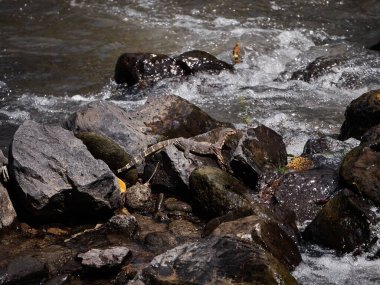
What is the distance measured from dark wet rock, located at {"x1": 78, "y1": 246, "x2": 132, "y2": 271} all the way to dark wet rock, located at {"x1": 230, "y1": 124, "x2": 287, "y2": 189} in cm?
184

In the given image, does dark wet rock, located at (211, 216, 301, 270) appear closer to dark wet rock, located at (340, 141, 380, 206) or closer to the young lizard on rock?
dark wet rock, located at (340, 141, 380, 206)

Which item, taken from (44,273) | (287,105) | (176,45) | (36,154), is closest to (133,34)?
(176,45)

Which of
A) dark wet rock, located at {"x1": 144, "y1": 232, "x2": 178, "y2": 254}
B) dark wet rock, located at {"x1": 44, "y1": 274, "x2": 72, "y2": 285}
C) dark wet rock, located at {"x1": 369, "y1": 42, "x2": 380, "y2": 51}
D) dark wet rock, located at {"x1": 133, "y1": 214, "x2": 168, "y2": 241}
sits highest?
dark wet rock, located at {"x1": 369, "y1": 42, "x2": 380, "y2": 51}

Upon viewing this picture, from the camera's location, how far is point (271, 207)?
5.92 meters

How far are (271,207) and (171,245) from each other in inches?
43.5

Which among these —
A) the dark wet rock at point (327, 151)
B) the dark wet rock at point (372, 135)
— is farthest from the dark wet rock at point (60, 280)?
the dark wet rock at point (372, 135)

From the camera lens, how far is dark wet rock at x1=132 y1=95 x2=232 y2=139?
24.1 ft

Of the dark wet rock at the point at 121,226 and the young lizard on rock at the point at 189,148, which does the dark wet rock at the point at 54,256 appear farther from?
the young lizard on rock at the point at 189,148

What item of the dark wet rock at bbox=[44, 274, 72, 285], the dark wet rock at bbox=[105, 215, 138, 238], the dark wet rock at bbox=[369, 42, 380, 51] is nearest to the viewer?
the dark wet rock at bbox=[44, 274, 72, 285]

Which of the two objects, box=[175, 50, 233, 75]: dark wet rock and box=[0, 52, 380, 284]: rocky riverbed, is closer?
box=[0, 52, 380, 284]: rocky riverbed

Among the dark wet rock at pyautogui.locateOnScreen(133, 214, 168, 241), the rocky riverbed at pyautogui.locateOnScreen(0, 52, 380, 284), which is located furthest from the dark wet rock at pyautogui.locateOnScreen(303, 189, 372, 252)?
the dark wet rock at pyautogui.locateOnScreen(133, 214, 168, 241)

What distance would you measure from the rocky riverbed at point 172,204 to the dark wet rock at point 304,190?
0.01 meters

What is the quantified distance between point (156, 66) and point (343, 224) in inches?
215

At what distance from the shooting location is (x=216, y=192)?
5.82 m
